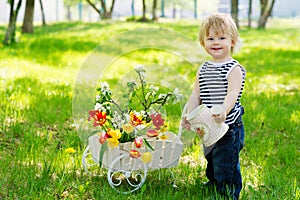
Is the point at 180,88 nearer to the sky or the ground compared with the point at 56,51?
nearer to the sky

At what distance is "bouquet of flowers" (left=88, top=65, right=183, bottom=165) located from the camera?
107 inches

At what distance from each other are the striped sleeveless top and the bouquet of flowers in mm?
223

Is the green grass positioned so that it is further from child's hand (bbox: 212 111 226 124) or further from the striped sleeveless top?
child's hand (bbox: 212 111 226 124)

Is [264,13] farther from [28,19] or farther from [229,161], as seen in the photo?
[229,161]

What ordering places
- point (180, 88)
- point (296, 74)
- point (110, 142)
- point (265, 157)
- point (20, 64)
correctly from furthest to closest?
point (296, 74) → point (20, 64) → point (265, 157) → point (180, 88) → point (110, 142)

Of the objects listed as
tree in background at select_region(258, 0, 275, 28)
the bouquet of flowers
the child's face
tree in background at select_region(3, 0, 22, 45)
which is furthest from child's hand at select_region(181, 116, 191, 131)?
tree in background at select_region(258, 0, 275, 28)

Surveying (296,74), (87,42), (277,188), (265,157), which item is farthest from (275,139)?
(87,42)

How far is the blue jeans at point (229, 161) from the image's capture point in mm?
2705

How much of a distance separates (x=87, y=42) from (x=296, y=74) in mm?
4896

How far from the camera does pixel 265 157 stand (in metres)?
3.59

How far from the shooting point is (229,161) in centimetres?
272

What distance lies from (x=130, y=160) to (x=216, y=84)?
66 cm

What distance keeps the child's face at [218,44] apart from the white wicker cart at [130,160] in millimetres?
592

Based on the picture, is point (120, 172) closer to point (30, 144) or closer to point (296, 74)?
point (30, 144)
